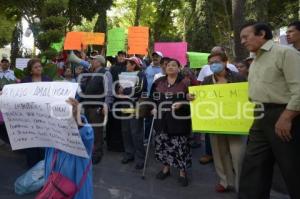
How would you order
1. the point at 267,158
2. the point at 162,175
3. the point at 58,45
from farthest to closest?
the point at 58,45
the point at 162,175
the point at 267,158

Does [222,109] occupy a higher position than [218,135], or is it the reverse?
[222,109]

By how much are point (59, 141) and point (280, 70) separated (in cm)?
212

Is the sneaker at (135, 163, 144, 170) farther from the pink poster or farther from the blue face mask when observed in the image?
the pink poster

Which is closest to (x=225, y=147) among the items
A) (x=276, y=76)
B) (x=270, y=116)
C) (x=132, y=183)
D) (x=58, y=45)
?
(x=132, y=183)

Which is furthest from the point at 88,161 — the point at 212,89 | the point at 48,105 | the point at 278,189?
the point at 278,189

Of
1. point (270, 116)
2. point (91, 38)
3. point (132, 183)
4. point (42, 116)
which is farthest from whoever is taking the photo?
point (91, 38)

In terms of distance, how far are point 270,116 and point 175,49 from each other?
4863 millimetres

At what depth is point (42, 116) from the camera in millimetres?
3889

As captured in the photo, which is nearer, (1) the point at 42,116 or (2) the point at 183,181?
(1) the point at 42,116

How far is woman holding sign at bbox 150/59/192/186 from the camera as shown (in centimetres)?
631

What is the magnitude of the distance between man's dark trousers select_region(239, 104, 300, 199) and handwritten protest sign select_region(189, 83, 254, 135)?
721mm

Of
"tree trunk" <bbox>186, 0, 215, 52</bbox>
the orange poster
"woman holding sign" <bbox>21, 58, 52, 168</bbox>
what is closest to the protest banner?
"woman holding sign" <bbox>21, 58, 52, 168</bbox>

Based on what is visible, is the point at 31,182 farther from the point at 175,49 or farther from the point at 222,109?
the point at 175,49

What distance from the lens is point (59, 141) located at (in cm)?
373
